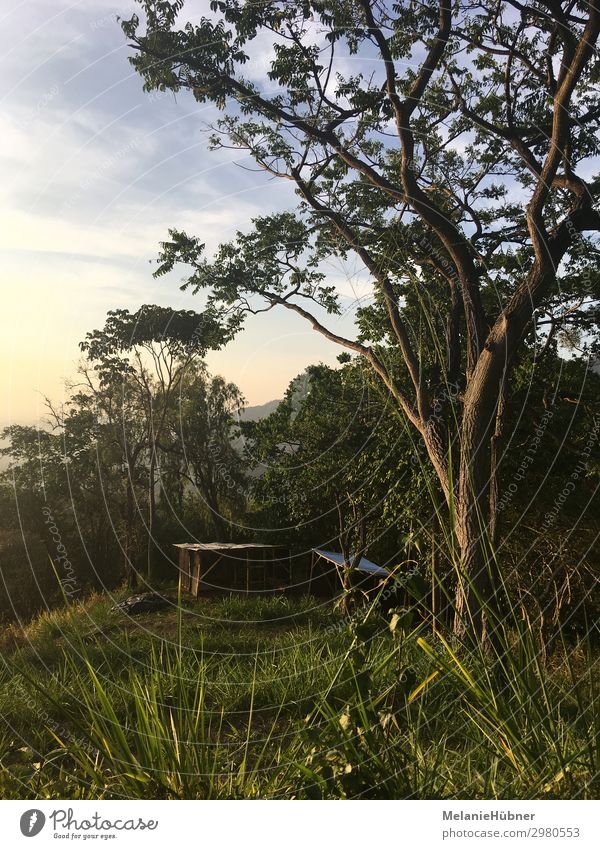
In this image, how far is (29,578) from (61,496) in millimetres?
2870

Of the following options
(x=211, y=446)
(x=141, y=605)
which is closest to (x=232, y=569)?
(x=141, y=605)
